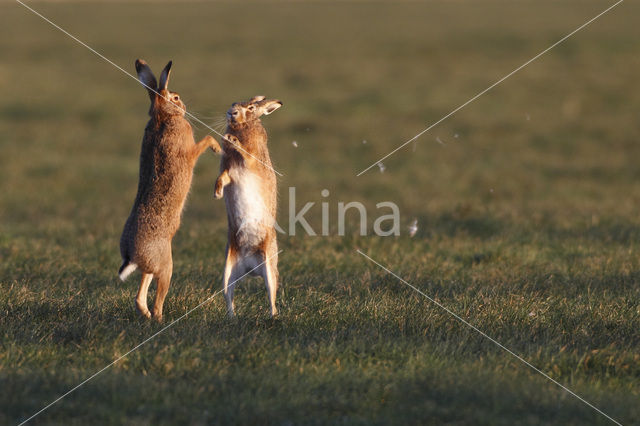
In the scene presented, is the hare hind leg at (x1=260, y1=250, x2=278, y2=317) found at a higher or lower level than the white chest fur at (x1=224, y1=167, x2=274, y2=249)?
lower

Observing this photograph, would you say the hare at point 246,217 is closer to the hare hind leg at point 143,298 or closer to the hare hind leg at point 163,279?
the hare hind leg at point 163,279

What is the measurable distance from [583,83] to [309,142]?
11.6m

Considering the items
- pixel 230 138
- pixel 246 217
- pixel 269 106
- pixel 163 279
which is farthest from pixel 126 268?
pixel 269 106

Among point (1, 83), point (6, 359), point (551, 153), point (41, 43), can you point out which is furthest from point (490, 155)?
point (41, 43)

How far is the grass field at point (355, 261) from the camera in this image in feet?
18.5

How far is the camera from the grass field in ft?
18.5

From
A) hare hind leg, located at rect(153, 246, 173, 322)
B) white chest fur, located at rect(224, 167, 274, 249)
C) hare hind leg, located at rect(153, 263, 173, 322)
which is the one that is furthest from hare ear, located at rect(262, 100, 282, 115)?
hare hind leg, located at rect(153, 263, 173, 322)

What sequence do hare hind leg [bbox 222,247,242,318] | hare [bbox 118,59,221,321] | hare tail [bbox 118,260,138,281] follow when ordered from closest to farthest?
hare tail [bbox 118,260,138,281], hare [bbox 118,59,221,321], hare hind leg [bbox 222,247,242,318]

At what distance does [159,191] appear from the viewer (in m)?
6.77

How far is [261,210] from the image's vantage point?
7.10 m

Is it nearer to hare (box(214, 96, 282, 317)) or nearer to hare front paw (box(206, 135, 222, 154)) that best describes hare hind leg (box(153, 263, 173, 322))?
hare (box(214, 96, 282, 317))

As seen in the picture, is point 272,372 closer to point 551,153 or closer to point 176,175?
point 176,175

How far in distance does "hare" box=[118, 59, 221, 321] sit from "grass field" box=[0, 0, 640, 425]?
1.55ft

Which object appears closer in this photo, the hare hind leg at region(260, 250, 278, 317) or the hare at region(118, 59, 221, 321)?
the hare at region(118, 59, 221, 321)
